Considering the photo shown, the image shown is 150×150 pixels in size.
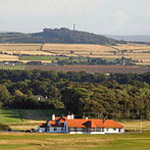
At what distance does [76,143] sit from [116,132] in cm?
1944

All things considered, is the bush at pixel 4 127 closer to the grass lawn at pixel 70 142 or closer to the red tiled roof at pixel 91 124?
the grass lawn at pixel 70 142

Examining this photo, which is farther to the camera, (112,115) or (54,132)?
(112,115)

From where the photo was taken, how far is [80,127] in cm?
9231

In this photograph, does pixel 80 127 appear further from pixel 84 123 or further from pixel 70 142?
pixel 70 142

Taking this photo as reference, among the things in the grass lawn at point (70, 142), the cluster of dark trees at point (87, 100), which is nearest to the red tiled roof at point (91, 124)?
the grass lawn at point (70, 142)

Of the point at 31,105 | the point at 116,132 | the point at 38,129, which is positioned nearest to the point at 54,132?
the point at 38,129

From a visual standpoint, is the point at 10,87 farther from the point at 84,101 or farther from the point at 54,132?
the point at 54,132

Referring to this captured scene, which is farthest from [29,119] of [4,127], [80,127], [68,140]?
[68,140]

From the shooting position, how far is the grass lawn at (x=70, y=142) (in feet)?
230

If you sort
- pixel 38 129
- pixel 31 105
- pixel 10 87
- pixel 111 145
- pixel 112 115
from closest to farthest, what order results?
pixel 111 145 < pixel 38 129 < pixel 112 115 < pixel 31 105 < pixel 10 87

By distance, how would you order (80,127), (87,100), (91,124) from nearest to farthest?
(80,127)
(91,124)
(87,100)

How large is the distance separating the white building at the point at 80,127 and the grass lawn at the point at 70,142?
21.2 ft

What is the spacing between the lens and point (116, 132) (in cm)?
9275

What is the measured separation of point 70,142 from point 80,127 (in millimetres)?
17233
